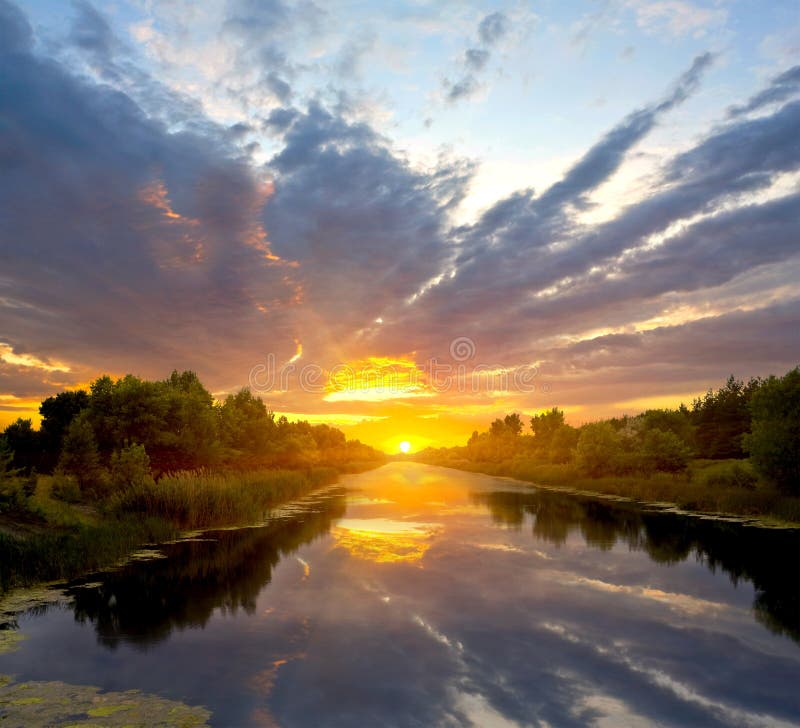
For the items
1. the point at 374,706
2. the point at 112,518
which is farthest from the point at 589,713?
the point at 112,518

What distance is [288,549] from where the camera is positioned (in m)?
22.5

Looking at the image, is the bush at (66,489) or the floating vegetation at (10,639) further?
the bush at (66,489)

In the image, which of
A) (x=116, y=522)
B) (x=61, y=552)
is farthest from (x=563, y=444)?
(x=61, y=552)

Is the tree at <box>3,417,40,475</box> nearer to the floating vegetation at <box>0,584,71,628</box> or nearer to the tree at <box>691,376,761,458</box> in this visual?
the floating vegetation at <box>0,584,71,628</box>

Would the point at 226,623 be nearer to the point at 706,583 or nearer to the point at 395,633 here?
the point at 395,633

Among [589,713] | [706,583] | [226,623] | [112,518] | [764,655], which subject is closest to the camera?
[589,713]

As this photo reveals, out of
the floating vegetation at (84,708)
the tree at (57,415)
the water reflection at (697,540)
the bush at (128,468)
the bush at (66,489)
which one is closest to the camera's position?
the floating vegetation at (84,708)

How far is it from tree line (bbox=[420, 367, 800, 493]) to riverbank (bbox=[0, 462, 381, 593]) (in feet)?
101

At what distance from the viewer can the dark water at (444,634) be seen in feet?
29.1

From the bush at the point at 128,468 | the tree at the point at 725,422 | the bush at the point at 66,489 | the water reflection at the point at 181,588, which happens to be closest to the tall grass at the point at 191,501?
the bush at the point at 128,468

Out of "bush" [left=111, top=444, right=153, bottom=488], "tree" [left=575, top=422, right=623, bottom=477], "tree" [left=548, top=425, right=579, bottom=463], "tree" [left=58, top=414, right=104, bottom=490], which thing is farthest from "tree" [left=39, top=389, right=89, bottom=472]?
"tree" [left=548, top=425, right=579, bottom=463]

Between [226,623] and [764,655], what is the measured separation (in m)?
11.8

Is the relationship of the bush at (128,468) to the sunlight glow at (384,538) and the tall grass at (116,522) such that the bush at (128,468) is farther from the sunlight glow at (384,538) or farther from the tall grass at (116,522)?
the sunlight glow at (384,538)

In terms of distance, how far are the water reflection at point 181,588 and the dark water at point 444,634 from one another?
81 millimetres
